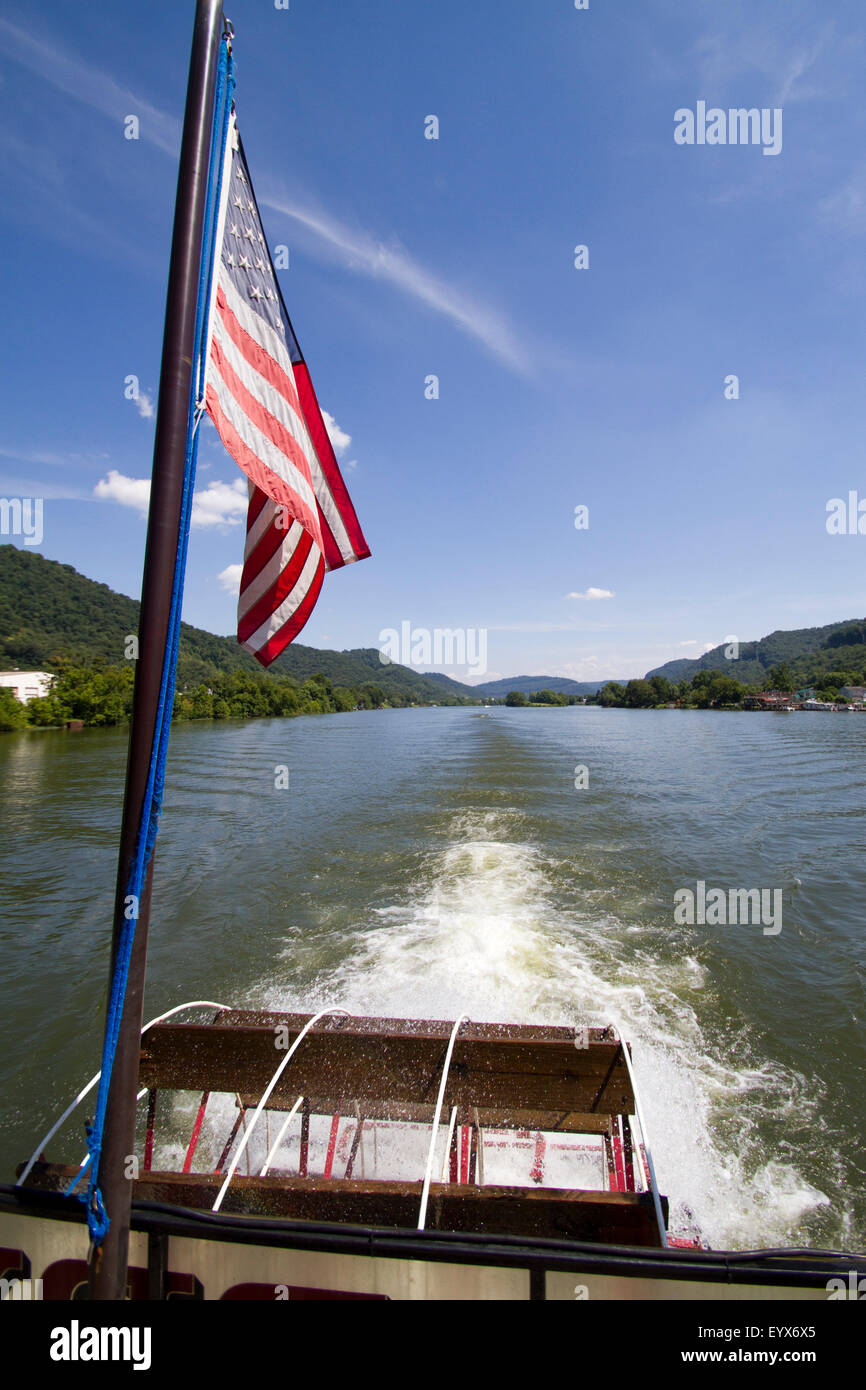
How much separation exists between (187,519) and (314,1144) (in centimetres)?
685

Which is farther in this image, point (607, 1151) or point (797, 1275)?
point (607, 1151)

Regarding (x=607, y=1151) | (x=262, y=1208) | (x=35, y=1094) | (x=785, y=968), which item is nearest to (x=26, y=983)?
(x=35, y=1094)

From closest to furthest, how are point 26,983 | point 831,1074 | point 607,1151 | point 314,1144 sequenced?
point 607,1151, point 314,1144, point 831,1074, point 26,983

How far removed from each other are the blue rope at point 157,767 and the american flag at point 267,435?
176 mm

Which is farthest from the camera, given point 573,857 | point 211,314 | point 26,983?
point 573,857

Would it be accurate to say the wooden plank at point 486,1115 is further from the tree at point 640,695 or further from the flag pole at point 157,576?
the tree at point 640,695

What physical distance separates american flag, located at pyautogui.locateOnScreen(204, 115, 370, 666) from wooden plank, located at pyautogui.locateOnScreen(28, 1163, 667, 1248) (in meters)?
3.90

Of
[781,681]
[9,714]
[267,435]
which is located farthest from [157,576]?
[781,681]

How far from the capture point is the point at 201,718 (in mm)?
83000

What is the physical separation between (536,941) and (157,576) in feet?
31.9

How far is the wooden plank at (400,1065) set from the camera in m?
5.54

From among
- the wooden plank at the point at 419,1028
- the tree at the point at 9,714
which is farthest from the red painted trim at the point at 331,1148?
the tree at the point at 9,714

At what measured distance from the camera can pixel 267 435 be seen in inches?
110
